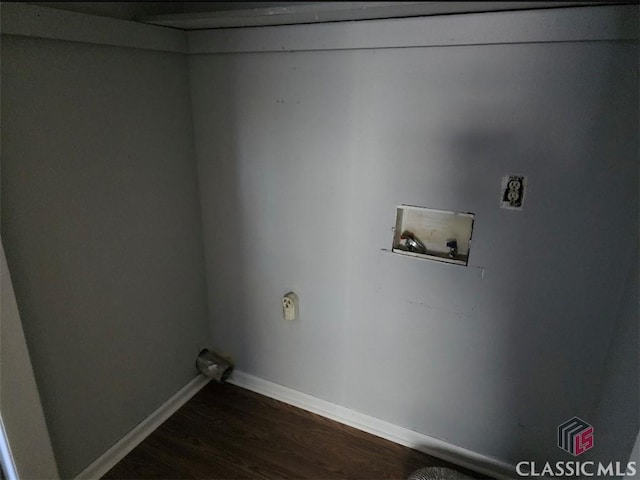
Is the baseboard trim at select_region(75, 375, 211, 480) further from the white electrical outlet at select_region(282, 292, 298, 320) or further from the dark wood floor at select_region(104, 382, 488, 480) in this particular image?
the white electrical outlet at select_region(282, 292, 298, 320)

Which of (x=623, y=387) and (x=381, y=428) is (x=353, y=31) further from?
(x=381, y=428)

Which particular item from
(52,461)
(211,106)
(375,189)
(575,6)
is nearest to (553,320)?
(375,189)

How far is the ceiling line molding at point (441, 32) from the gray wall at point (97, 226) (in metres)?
0.31

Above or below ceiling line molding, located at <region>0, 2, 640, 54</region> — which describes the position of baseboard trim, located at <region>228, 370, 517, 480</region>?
below

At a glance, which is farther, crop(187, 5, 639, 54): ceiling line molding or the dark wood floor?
the dark wood floor

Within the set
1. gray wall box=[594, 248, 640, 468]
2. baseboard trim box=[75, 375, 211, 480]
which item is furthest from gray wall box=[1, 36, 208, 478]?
gray wall box=[594, 248, 640, 468]

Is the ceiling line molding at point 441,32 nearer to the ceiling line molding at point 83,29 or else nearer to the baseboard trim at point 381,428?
the ceiling line molding at point 83,29

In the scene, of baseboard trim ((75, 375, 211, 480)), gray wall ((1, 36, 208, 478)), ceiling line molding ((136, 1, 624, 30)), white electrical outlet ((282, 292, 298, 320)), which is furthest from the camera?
white electrical outlet ((282, 292, 298, 320))

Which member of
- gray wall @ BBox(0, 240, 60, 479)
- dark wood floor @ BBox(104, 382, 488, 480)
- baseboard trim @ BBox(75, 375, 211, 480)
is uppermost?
gray wall @ BBox(0, 240, 60, 479)

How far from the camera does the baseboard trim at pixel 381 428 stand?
149 cm

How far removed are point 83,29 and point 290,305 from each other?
3.80 feet

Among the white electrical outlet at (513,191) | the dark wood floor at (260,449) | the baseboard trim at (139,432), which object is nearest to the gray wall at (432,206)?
the white electrical outlet at (513,191)

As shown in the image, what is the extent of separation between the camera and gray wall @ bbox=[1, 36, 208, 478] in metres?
1.09

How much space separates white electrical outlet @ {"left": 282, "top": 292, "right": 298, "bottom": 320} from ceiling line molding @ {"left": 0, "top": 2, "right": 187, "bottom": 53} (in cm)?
Answer: 104
